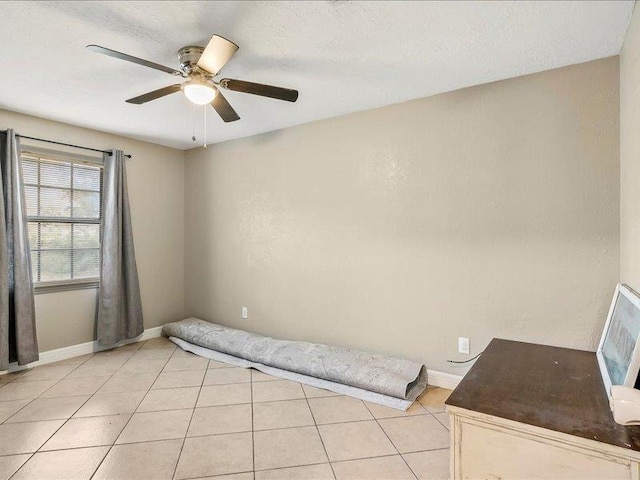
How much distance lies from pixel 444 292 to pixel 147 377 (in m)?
2.62

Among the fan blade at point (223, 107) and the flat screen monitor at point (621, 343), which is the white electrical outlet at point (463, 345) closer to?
the flat screen monitor at point (621, 343)

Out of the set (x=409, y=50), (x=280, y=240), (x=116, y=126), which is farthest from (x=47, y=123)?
(x=409, y=50)

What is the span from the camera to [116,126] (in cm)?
351

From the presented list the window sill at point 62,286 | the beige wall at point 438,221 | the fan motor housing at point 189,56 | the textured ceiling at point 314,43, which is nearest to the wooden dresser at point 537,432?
the beige wall at point 438,221

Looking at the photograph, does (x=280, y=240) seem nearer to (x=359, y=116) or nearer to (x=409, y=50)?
(x=359, y=116)

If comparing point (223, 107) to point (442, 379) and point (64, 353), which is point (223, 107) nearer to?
point (442, 379)

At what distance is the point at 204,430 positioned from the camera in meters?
2.18

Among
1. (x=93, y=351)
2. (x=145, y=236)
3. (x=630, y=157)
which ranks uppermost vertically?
(x=630, y=157)

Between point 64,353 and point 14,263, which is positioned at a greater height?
point 14,263

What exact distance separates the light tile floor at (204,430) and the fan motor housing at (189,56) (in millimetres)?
2200

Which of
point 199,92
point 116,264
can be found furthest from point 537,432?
point 116,264

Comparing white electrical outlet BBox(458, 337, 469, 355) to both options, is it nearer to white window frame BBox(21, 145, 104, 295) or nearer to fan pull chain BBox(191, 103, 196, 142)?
fan pull chain BBox(191, 103, 196, 142)

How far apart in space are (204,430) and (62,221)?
8.66 feet

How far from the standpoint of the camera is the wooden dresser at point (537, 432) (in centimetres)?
111
